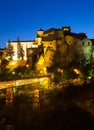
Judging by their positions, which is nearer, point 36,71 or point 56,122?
point 56,122

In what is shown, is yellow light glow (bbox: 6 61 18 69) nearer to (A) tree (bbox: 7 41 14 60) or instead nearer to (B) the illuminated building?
(A) tree (bbox: 7 41 14 60)

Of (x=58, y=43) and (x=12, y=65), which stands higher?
(x=58, y=43)

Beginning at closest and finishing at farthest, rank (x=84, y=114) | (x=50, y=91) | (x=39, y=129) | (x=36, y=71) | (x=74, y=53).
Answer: (x=39, y=129) → (x=84, y=114) → (x=50, y=91) → (x=36, y=71) → (x=74, y=53)

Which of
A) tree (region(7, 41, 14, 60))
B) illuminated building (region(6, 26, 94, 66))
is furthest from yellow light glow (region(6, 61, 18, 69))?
illuminated building (region(6, 26, 94, 66))

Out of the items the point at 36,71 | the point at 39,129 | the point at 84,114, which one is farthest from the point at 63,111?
the point at 36,71

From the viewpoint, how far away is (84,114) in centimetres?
4972

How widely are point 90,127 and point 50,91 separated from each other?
11589mm

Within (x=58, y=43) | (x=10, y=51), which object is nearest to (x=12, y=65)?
(x=10, y=51)

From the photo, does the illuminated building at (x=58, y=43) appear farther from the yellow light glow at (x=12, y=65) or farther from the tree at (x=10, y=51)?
the yellow light glow at (x=12, y=65)

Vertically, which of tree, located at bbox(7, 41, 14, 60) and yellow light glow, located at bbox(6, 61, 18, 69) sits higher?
tree, located at bbox(7, 41, 14, 60)

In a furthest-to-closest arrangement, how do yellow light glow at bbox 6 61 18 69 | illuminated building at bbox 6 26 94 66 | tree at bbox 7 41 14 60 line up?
tree at bbox 7 41 14 60, yellow light glow at bbox 6 61 18 69, illuminated building at bbox 6 26 94 66

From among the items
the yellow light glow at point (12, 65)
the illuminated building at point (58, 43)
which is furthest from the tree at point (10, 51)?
the yellow light glow at point (12, 65)

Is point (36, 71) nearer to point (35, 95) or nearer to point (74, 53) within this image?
point (74, 53)

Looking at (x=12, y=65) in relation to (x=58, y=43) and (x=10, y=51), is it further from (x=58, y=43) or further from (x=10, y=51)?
(x=58, y=43)
